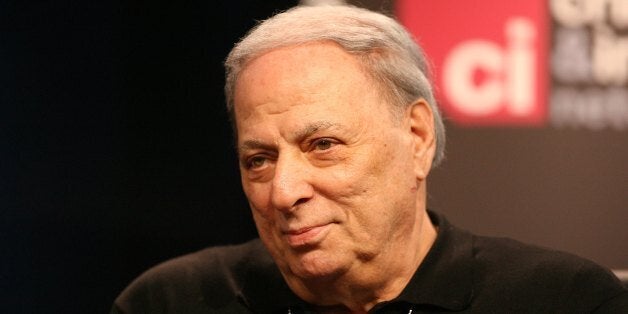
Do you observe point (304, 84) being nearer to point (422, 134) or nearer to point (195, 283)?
point (422, 134)

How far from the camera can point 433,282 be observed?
2041 mm

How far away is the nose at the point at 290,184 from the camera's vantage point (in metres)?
1.86

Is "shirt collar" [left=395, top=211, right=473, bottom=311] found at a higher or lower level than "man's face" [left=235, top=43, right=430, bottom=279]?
lower

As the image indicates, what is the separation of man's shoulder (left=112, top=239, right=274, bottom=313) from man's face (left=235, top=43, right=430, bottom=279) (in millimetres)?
278

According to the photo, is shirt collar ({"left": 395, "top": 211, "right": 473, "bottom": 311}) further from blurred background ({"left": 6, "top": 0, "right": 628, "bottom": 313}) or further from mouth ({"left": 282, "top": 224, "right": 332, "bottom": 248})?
blurred background ({"left": 6, "top": 0, "right": 628, "bottom": 313})

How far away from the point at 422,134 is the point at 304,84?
12.8 inches

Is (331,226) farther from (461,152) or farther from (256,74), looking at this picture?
(461,152)

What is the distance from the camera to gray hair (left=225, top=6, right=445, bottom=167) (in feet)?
6.48

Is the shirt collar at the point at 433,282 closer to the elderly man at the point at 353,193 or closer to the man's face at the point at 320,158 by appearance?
the elderly man at the point at 353,193

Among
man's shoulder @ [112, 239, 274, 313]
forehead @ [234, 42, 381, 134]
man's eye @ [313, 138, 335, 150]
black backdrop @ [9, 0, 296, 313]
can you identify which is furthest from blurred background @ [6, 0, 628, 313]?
man's eye @ [313, 138, 335, 150]

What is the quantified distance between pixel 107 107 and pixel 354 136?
1.27 meters

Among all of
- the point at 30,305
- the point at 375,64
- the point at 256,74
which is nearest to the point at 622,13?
the point at 375,64

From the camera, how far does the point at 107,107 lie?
297 cm

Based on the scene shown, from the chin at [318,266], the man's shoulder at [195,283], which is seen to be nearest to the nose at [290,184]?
the chin at [318,266]
